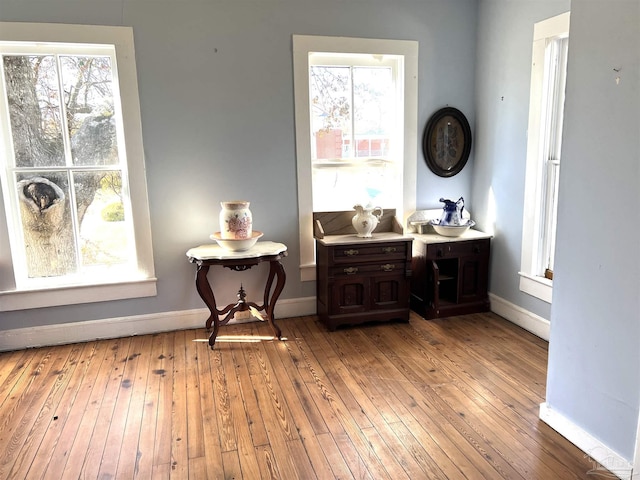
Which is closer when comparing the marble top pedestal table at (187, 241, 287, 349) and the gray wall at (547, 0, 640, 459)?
the gray wall at (547, 0, 640, 459)

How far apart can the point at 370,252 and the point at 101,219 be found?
2.08m

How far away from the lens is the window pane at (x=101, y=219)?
3453mm

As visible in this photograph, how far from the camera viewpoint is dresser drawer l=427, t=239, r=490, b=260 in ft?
12.4

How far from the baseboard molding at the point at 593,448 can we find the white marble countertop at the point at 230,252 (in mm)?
1990

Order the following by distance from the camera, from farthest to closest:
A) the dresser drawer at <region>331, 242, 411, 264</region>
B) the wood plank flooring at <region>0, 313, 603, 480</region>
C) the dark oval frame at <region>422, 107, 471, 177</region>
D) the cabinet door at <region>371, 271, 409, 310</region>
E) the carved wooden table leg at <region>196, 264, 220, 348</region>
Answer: the dark oval frame at <region>422, 107, 471, 177</region>
the cabinet door at <region>371, 271, 409, 310</region>
the dresser drawer at <region>331, 242, 411, 264</region>
the carved wooden table leg at <region>196, 264, 220, 348</region>
the wood plank flooring at <region>0, 313, 603, 480</region>

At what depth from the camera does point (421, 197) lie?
4109 millimetres

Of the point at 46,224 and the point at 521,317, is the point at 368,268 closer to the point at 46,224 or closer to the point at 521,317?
the point at 521,317

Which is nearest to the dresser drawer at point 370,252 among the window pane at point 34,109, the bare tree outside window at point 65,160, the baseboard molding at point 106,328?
the baseboard molding at point 106,328

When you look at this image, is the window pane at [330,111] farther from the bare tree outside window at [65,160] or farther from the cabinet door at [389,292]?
the bare tree outside window at [65,160]

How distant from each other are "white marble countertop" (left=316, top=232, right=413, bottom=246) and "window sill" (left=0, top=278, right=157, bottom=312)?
1.38 m

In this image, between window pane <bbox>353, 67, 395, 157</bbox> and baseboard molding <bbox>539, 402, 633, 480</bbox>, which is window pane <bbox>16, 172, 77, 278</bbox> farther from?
baseboard molding <bbox>539, 402, 633, 480</bbox>

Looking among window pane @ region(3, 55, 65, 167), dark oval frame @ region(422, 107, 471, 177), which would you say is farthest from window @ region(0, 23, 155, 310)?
dark oval frame @ region(422, 107, 471, 177)

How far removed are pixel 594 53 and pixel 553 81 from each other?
1.40 metres

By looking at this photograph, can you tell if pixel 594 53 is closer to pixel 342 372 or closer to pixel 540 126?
pixel 540 126
